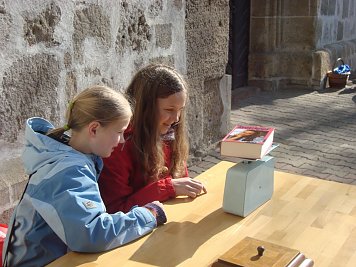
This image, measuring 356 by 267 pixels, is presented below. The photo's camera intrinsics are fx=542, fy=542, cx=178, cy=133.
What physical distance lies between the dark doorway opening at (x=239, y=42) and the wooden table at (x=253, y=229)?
18.3ft

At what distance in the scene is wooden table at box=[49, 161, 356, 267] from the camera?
159 centimetres

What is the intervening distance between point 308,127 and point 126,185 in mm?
4025

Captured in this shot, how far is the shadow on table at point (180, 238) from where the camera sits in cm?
158

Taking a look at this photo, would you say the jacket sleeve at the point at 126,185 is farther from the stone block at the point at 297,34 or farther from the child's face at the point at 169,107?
the stone block at the point at 297,34

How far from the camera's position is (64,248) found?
1770 millimetres

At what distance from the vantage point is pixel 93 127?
174cm

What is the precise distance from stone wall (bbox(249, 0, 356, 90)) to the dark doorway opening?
8 cm

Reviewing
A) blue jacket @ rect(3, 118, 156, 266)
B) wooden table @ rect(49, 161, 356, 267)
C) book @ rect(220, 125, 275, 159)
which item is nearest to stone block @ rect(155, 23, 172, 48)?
wooden table @ rect(49, 161, 356, 267)

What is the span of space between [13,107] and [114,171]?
0.72 meters

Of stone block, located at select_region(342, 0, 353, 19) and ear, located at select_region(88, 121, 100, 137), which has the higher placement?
stone block, located at select_region(342, 0, 353, 19)

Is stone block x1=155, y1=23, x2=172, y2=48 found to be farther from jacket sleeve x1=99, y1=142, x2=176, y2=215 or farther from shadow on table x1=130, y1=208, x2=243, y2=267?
shadow on table x1=130, y1=208, x2=243, y2=267

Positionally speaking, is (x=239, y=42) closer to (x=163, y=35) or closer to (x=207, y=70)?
(x=207, y=70)

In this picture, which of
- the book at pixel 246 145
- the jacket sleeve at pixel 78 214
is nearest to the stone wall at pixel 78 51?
the jacket sleeve at pixel 78 214

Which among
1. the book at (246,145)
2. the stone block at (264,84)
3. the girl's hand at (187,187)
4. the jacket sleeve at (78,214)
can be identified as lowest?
the stone block at (264,84)
